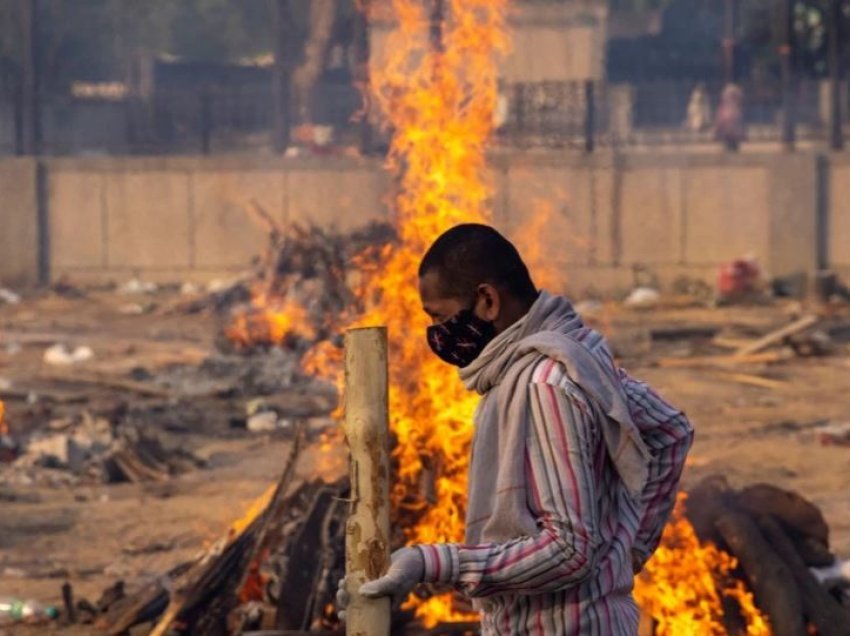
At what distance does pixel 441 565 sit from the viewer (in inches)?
130

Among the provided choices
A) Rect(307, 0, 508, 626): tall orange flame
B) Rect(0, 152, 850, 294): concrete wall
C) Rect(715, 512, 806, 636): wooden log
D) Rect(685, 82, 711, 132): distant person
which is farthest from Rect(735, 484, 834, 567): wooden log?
Rect(685, 82, 711, 132): distant person

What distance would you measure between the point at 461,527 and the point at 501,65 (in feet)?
81.1

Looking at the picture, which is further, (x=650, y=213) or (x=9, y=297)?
(x=9, y=297)

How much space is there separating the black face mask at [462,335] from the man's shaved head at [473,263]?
5 cm

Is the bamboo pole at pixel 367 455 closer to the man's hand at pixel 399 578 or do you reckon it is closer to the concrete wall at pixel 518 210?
the man's hand at pixel 399 578

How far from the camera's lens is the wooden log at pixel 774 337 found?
58.2 ft

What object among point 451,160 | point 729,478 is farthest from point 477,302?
point 729,478

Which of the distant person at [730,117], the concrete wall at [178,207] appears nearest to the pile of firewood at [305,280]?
the concrete wall at [178,207]

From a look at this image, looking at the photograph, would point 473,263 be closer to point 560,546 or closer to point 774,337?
point 560,546

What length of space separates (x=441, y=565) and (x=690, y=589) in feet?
11.9

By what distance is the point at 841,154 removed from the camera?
2277cm

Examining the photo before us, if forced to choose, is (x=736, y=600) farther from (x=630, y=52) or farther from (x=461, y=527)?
(x=630, y=52)

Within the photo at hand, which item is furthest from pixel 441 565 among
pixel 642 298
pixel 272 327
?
pixel 642 298

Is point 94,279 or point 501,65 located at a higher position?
point 501,65
